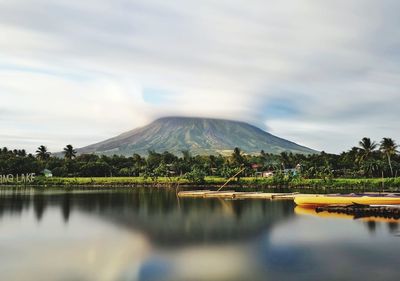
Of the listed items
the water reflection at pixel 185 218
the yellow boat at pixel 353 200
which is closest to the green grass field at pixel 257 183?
the yellow boat at pixel 353 200

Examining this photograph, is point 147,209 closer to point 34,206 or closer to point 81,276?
point 34,206

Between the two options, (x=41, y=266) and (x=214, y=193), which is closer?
(x=41, y=266)

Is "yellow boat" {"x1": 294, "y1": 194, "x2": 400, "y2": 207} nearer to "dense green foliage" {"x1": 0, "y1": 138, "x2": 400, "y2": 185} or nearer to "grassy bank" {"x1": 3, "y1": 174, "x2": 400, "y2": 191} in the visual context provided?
"grassy bank" {"x1": 3, "y1": 174, "x2": 400, "y2": 191}

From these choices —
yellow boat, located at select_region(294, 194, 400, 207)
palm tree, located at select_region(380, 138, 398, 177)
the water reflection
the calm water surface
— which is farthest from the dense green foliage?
the calm water surface

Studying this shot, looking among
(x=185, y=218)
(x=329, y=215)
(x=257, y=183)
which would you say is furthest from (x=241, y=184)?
(x=185, y=218)

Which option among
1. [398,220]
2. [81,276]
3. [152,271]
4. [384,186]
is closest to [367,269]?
[152,271]

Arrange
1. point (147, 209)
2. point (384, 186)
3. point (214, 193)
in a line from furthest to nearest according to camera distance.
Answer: point (384, 186) < point (214, 193) < point (147, 209)
